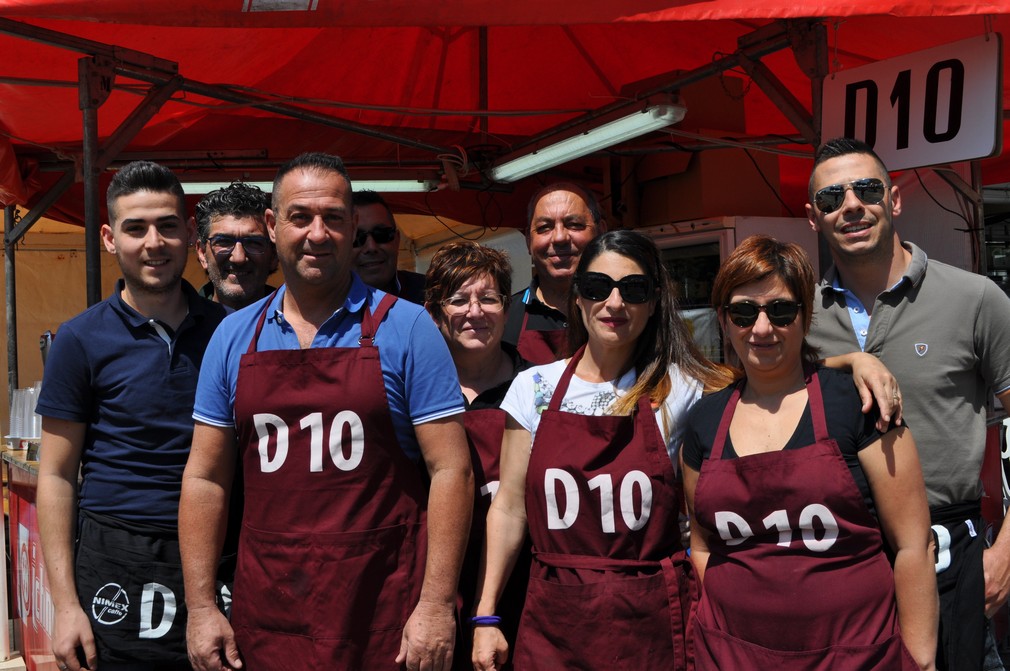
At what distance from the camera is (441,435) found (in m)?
2.17

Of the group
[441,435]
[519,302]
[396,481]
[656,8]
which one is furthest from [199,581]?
[656,8]

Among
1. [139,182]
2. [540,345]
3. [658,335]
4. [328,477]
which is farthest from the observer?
[540,345]

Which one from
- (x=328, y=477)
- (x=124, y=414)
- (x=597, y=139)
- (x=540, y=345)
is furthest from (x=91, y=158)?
(x=597, y=139)

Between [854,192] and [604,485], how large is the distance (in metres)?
0.99

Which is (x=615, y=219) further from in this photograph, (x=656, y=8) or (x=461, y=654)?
(x=461, y=654)

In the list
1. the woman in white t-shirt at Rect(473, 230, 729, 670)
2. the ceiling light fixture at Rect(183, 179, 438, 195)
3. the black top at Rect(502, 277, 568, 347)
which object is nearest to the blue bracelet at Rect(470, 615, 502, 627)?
the woman in white t-shirt at Rect(473, 230, 729, 670)

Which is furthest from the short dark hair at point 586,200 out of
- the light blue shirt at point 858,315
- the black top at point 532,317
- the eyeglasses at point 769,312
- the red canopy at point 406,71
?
the eyeglasses at point 769,312

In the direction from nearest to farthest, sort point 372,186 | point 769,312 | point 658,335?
point 769,312, point 658,335, point 372,186

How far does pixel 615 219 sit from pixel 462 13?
12.4ft

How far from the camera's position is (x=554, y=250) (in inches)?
126

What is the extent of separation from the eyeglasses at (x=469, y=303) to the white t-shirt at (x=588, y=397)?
1.15 ft

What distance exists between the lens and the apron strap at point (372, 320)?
219 cm

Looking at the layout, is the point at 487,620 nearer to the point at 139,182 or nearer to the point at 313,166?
the point at 313,166

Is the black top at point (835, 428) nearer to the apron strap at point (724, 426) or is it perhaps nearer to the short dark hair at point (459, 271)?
the apron strap at point (724, 426)
